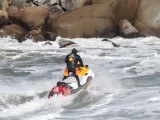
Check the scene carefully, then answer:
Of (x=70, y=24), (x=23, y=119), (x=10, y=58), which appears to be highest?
(x=70, y=24)

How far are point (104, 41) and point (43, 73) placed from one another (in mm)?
6745

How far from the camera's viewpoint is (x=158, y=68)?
15578mm

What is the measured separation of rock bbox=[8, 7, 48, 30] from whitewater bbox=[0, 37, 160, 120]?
1027 millimetres

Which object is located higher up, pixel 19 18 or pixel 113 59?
pixel 19 18

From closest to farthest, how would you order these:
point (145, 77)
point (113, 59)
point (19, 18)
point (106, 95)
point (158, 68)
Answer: point (106, 95)
point (145, 77)
point (158, 68)
point (113, 59)
point (19, 18)

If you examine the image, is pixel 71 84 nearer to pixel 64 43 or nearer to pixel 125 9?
pixel 64 43

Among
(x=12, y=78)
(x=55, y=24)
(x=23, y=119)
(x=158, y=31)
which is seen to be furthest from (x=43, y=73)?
(x=158, y=31)

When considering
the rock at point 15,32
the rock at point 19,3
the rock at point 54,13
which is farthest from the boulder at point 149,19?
the rock at point 19,3

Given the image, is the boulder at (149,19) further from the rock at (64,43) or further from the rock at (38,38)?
the rock at (38,38)

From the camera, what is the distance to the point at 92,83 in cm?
1323

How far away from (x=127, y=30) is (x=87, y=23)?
2.21 m

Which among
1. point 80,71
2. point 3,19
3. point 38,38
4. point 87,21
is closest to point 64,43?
point 38,38

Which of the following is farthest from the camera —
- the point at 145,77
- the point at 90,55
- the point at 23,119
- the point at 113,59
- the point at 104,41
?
the point at 104,41

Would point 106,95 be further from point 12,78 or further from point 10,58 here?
point 10,58
